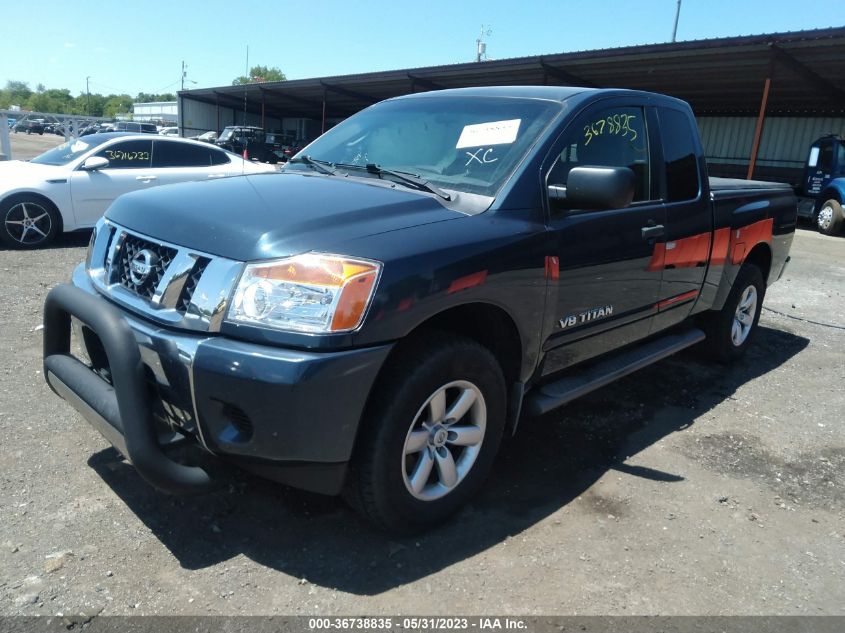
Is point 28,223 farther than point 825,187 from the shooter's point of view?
No

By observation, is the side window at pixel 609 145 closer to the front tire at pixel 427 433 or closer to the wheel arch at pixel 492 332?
the wheel arch at pixel 492 332

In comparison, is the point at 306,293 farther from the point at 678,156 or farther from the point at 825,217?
the point at 825,217

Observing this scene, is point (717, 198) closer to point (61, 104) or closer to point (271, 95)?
point (271, 95)

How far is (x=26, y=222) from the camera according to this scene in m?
8.10

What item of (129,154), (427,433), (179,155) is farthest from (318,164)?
(179,155)

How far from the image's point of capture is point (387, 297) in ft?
7.51

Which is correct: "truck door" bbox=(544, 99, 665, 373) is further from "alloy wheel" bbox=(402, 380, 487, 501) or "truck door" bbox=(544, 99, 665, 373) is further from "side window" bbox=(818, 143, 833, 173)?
"side window" bbox=(818, 143, 833, 173)

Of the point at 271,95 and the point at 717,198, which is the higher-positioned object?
the point at 271,95

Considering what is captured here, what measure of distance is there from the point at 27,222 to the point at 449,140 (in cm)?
699

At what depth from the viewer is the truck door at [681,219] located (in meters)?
3.91

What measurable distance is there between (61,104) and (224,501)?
6201 inches

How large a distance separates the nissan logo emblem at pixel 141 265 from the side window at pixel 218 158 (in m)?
7.48

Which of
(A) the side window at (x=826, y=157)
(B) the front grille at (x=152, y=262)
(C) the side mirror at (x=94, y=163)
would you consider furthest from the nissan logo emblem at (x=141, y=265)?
(A) the side window at (x=826, y=157)

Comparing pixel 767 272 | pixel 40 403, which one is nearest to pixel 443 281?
pixel 40 403
